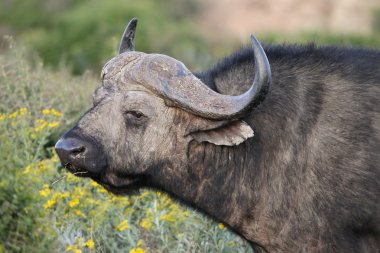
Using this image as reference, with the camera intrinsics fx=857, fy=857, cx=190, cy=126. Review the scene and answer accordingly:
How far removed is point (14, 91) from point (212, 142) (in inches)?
173

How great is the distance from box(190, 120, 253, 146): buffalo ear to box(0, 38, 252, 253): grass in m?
0.68

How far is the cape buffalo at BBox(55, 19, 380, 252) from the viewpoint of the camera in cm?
633

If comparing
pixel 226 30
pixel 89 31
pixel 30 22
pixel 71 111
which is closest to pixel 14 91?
pixel 71 111

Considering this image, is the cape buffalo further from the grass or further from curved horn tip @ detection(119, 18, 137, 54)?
curved horn tip @ detection(119, 18, 137, 54)

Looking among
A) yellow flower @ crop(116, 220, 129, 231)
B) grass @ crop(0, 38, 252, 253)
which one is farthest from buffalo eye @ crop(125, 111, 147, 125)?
yellow flower @ crop(116, 220, 129, 231)

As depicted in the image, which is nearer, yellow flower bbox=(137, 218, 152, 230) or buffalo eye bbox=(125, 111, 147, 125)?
buffalo eye bbox=(125, 111, 147, 125)

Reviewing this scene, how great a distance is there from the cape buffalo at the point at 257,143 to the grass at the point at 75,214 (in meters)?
0.46

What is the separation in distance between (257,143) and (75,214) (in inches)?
88.3

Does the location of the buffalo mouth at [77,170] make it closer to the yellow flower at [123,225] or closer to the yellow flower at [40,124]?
the yellow flower at [123,225]

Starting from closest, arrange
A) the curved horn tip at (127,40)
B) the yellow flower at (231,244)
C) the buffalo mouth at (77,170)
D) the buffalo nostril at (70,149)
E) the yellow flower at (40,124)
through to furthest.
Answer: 1. the buffalo nostril at (70,149)
2. the buffalo mouth at (77,170)
3. the curved horn tip at (127,40)
4. the yellow flower at (231,244)
5. the yellow flower at (40,124)

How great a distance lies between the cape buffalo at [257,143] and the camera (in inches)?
249

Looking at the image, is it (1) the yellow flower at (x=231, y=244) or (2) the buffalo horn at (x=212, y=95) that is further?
(1) the yellow flower at (x=231, y=244)

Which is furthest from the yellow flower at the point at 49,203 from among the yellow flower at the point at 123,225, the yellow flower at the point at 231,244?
the yellow flower at the point at 231,244

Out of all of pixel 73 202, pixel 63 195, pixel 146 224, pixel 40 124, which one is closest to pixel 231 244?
pixel 146 224
